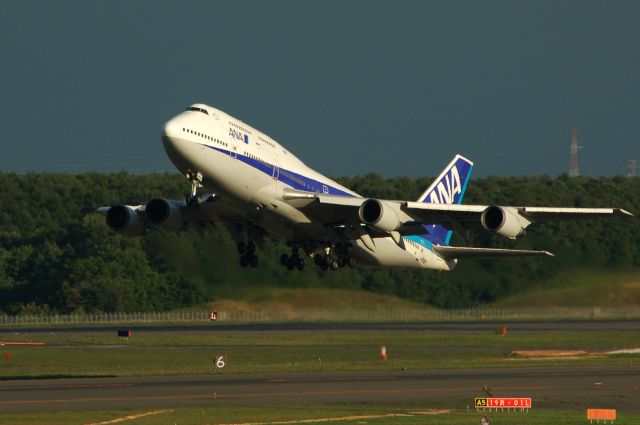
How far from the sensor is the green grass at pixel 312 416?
130 feet

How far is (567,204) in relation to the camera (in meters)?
102

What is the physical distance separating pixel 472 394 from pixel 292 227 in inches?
434

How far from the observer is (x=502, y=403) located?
138 feet

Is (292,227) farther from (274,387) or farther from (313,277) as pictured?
(313,277)

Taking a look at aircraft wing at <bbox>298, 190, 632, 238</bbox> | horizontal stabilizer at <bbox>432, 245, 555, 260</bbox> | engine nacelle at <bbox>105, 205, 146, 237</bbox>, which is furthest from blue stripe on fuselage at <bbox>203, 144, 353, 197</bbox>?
horizontal stabilizer at <bbox>432, 245, 555, 260</bbox>

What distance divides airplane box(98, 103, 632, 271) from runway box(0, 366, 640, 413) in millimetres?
5969

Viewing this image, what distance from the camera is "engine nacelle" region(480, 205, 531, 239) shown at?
52156 millimetres

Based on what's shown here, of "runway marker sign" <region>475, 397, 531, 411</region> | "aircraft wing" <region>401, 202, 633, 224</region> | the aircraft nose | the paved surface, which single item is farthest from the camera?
the paved surface

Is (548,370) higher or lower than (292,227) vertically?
lower

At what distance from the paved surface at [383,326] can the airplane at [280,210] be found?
26768 mm

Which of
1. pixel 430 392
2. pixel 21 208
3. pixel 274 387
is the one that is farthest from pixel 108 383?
pixel 21 208

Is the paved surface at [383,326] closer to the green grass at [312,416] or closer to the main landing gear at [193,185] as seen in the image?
the main landing gear at [193,185]

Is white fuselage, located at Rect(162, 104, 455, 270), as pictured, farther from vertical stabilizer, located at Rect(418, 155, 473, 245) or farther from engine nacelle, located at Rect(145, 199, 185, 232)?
vertical stabilizer, located at Rect(418, 155, 473, 245)

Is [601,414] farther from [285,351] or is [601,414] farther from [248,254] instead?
[285,351]
